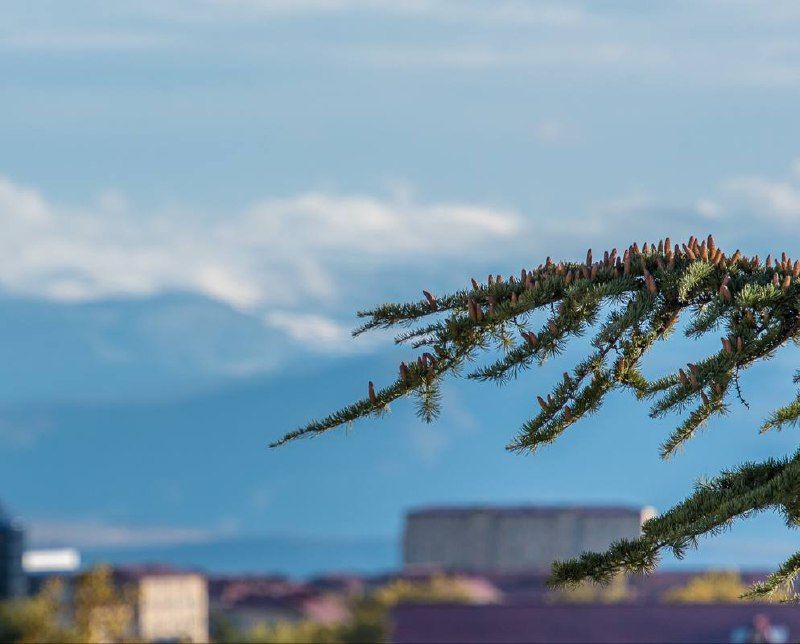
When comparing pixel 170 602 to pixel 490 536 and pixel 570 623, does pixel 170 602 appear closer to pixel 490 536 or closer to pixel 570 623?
pixel 490 536

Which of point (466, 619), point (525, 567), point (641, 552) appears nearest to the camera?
point (641, 552)

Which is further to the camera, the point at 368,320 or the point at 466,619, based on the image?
the point at 466,619

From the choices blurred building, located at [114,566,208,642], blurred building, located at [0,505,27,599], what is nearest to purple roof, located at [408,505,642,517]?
blurred building, located at [114,566,208,642]

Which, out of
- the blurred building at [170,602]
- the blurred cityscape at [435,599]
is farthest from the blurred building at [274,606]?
the blurred building at [170,602]

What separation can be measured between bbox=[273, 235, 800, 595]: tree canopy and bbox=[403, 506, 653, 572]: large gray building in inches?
4066

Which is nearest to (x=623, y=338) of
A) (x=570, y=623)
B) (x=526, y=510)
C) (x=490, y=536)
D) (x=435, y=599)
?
(x=570, y=623)

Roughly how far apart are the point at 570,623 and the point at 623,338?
24.1 meters

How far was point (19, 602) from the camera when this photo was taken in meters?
44.3

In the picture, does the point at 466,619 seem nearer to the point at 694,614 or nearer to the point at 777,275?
the point at 694,614

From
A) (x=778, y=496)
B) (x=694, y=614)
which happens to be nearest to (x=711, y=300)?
(x=778, y=496)

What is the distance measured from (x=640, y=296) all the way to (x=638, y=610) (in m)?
25.0

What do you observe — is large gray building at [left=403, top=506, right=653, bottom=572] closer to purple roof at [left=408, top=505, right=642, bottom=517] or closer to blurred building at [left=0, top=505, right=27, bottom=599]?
purple roof at [left=408, top=505, right=642, bottom=517]

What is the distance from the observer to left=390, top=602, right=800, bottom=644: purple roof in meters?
29.0

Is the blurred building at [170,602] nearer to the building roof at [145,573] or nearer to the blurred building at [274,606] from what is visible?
the building roof at [145,573]
